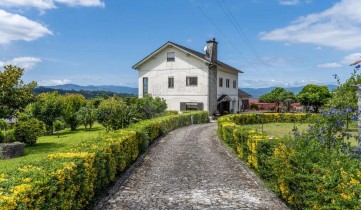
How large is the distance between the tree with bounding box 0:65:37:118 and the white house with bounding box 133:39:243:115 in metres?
21.3

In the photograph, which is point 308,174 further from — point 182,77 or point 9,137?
point 182,77

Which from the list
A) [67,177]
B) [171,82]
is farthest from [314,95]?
[67,177]

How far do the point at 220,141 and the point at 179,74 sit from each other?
20821 millimetres

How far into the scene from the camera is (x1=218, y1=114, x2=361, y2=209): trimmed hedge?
4.73 m

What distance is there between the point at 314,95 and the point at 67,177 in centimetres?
4680

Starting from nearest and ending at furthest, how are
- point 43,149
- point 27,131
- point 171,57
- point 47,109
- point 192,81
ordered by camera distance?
point 43,149 < point 27,131 < point 47,109 < point 192,81 < point 171,57

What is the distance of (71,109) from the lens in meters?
29.3

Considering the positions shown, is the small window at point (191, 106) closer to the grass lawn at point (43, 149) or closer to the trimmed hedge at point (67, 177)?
the grass lawn at point (43, 149)

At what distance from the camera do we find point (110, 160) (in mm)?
A: 9352

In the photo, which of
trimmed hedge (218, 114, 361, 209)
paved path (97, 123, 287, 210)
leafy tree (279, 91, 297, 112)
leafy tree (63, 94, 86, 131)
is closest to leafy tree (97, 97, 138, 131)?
paved path (97, 123, 287, 210)

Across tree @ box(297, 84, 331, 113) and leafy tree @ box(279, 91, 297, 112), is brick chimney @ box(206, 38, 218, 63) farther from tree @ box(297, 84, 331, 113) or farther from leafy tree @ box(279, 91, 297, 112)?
tree @ box(297, 84, 331, 113)

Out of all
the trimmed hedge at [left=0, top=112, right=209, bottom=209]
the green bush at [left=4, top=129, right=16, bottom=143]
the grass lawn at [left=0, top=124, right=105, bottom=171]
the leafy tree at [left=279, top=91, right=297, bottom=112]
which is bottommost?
the grass lawn at [left=0, top=124, right=105, bottom=171]

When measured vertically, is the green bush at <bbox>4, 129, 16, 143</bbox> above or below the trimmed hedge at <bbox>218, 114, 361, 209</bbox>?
below

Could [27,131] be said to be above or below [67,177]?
below
